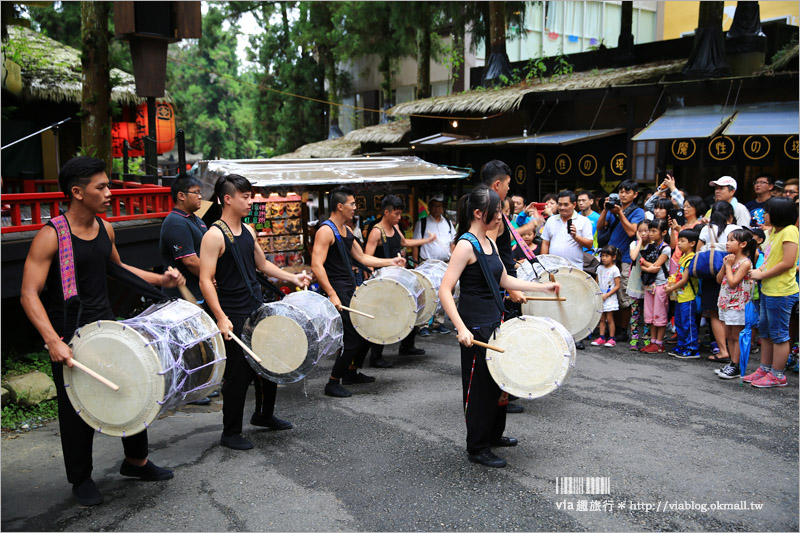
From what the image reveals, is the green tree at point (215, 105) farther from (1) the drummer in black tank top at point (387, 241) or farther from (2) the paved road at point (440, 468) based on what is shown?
(2) the paved road at point (440, 468)

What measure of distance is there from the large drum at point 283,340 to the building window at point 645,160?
1076 centimetres

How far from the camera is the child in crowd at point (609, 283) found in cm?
827

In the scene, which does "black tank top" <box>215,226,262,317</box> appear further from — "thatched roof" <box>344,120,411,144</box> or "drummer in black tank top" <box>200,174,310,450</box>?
"thatched roof" <box>344,120,411,144</box>

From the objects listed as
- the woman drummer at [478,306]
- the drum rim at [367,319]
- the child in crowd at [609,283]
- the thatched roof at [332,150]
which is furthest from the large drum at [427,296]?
the thatched roof at [332,150]

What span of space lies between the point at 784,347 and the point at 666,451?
229cm

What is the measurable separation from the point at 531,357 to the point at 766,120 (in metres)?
8.07

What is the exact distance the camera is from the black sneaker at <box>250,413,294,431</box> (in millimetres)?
5422

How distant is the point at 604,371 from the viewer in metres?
7.15

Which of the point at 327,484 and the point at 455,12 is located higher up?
the point at 455,12

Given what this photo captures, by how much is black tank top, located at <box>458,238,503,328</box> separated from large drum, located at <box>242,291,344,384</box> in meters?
1.15

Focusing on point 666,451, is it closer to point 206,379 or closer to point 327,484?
point 327,484

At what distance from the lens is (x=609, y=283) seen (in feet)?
27.2

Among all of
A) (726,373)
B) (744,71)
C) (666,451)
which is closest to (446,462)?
(666,451)

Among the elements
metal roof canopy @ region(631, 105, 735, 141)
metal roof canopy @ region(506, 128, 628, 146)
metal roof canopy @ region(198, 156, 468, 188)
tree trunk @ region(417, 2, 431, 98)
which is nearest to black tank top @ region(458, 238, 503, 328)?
metal roof canopy @ region(198, 156, 468, 188)
